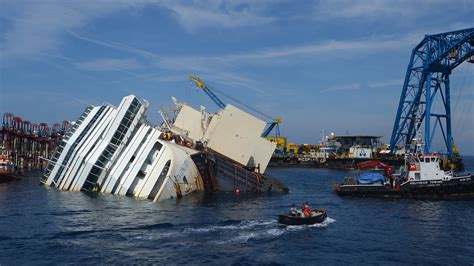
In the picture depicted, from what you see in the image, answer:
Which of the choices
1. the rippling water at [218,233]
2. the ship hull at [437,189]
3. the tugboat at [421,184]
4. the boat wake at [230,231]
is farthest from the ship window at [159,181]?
the ship hull at [437,189]

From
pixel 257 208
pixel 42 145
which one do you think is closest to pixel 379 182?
pixel 257 208

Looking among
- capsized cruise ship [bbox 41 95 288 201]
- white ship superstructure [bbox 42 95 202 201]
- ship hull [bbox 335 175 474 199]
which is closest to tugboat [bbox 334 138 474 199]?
ship hull [bbox 335 175 474 199]

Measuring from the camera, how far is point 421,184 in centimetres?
6253

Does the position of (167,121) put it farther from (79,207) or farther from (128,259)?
(128,259)

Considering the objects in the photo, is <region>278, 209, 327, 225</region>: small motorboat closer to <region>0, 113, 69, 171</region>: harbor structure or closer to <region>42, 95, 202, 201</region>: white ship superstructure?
<region>42, 95, 202, 201</region>: white ship superstructure

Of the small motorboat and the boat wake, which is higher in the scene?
the small motorboat

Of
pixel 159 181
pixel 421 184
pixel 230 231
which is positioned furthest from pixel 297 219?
pixel 421 184

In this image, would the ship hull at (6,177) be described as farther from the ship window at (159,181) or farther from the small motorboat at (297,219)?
the small motorboat at (297,219)

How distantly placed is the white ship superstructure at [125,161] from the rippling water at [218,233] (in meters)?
2.58

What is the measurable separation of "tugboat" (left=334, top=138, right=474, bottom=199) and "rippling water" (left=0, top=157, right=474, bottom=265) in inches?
174

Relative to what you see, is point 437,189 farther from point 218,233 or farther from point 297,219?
point 218,233

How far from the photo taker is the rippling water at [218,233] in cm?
3108

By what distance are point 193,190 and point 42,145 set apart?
358ft

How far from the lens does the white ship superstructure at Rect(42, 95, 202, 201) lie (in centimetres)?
5669
